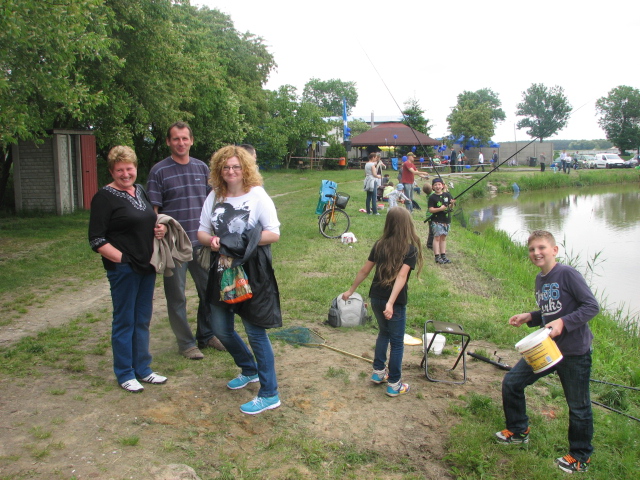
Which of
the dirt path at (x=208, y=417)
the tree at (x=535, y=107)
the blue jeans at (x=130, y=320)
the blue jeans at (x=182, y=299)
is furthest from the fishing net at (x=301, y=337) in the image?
the tree at (x=535, y=107)

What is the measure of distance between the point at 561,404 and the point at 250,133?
2634 centimetres

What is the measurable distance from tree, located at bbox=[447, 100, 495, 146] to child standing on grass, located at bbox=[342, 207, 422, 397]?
149 feet

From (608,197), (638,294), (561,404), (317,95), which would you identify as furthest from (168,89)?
(317,95)

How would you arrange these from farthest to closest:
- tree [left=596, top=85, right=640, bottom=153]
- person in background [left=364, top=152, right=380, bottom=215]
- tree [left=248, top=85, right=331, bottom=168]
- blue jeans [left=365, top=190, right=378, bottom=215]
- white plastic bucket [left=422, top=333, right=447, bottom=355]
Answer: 1. tree [left=596, top=85, right=640, bottom=153]
2. tree [left=248, top=85, right=331, bottom=168]
3. blue jeans [left=365, top=190, right=378, bottom=215]
4. person in background [left=364, top=152, right=380, bottom=215]
5. white plastic bucket [left=422, top=333, right=447, bottom=355]

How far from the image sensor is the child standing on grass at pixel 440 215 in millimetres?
9805

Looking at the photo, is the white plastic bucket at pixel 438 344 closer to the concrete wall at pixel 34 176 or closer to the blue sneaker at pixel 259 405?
the blue sneaker at pixel 259 405

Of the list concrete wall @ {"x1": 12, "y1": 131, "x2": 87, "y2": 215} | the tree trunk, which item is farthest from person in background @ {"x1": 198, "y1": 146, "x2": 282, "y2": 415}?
the tree trunk

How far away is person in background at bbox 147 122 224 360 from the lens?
4.50 metres

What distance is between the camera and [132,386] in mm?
3977

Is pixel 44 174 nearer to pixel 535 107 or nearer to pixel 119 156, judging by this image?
pixel 119 156

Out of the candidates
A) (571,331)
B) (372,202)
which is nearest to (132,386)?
(571,331)

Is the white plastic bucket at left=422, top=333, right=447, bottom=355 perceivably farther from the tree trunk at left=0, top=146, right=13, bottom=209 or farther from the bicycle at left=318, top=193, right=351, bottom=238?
the tree trunk at left=0, top=146, right=13, bottom=209

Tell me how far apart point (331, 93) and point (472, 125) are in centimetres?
5765

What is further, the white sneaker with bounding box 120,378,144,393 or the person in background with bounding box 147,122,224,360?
the person in background with bounding box 147,122,224,360
